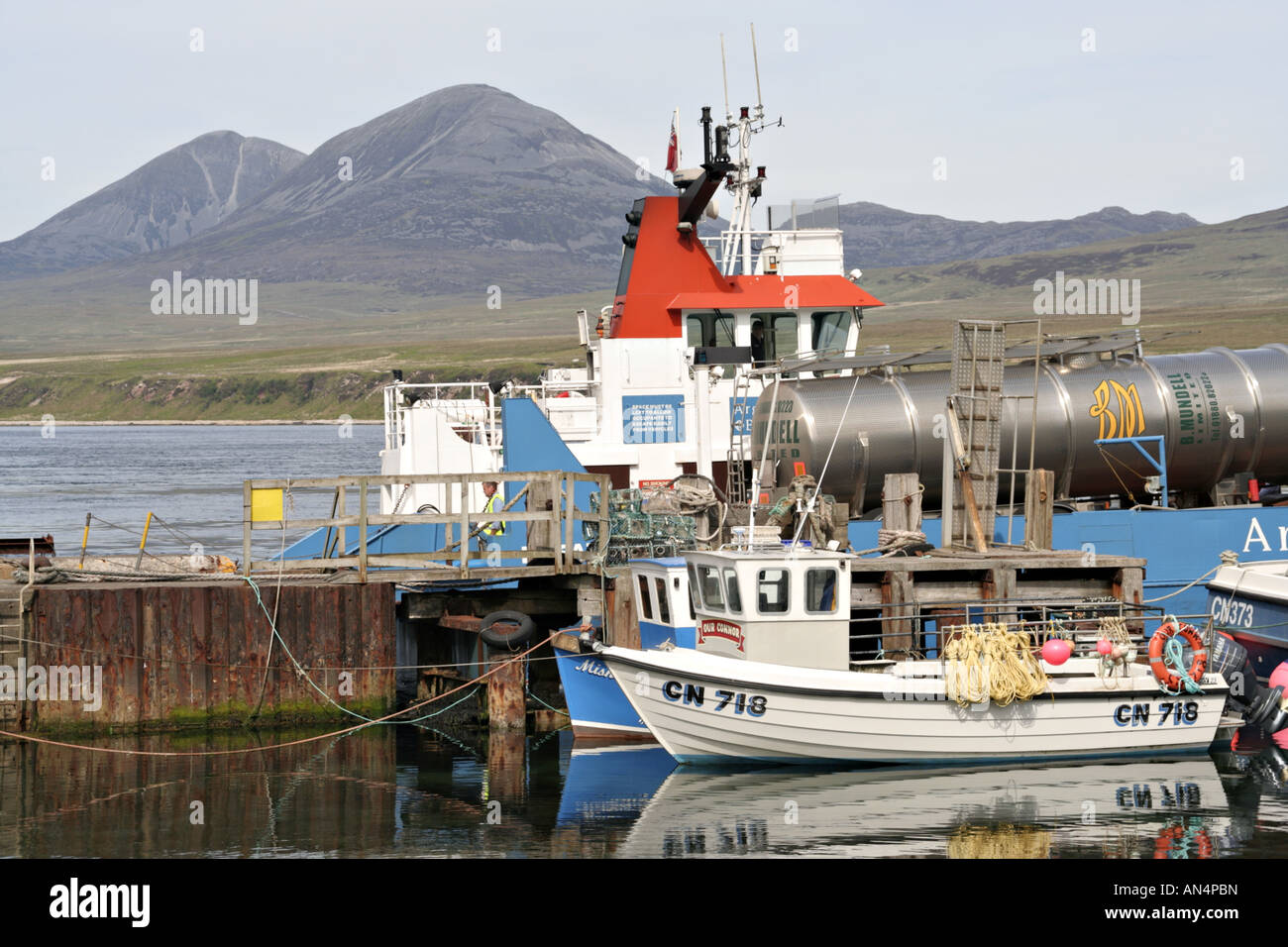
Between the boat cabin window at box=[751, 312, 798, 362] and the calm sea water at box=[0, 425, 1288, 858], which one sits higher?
the boat cabin window at box=[751, 312, 798, 362]

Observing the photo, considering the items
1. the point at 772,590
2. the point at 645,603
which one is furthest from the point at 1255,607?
the point at 645,603

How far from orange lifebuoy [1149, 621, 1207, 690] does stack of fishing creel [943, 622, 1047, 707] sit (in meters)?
1.67

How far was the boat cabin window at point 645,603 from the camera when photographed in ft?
72.8

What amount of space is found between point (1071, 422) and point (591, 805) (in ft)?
38.3

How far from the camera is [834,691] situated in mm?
19344

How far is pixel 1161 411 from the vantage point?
86.3ft

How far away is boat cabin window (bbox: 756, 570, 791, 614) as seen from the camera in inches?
778

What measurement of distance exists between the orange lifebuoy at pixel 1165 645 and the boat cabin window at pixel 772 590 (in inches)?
196

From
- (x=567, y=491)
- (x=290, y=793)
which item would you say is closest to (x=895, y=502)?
(x=567, y=491)

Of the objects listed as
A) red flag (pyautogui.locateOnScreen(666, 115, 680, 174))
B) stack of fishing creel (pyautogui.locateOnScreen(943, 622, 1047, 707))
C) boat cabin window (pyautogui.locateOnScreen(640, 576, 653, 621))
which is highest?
red flag (pyautogui.locateOnScreen(666, 115, 680, 174))

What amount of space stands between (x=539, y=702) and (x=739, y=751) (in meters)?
4.94

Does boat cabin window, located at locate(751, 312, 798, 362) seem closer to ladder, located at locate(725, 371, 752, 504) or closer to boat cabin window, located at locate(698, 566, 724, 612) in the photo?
ladder, located at locate(725, 371, 752, 504)

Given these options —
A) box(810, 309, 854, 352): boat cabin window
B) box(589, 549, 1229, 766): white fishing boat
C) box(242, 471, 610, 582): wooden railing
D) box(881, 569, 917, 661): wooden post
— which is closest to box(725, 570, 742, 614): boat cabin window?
box(589, 549, 1229, 766): white fishing boat

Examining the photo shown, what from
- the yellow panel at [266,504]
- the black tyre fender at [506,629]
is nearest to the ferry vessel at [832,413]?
the black tyre fender at [506,629]
